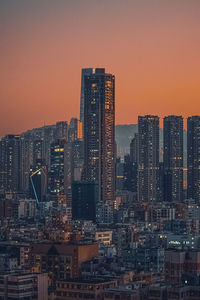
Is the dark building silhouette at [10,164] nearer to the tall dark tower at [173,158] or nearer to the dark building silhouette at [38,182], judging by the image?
the dark building silhouette at [38,182]

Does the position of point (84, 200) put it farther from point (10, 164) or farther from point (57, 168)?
point (10, 164)

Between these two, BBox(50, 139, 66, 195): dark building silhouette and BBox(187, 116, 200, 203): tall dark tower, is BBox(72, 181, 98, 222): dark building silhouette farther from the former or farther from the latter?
BBox(187, 116, 200, 203): tall dark tower

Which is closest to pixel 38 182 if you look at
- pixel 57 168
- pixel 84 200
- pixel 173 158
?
pixel 57 168

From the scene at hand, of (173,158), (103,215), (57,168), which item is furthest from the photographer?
(173,158)

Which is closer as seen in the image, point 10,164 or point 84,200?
point 84,200

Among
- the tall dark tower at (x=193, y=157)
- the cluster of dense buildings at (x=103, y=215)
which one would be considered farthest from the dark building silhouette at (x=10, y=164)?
the tall dark tower at (x=193, y=157)

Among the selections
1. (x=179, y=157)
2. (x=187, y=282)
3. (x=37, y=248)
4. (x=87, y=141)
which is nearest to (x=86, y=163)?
(x=87, y=141)

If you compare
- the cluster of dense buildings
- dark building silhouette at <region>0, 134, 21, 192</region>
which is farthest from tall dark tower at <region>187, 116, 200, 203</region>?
dark building silhouette at <region>0, 134, 21, 192</region>
